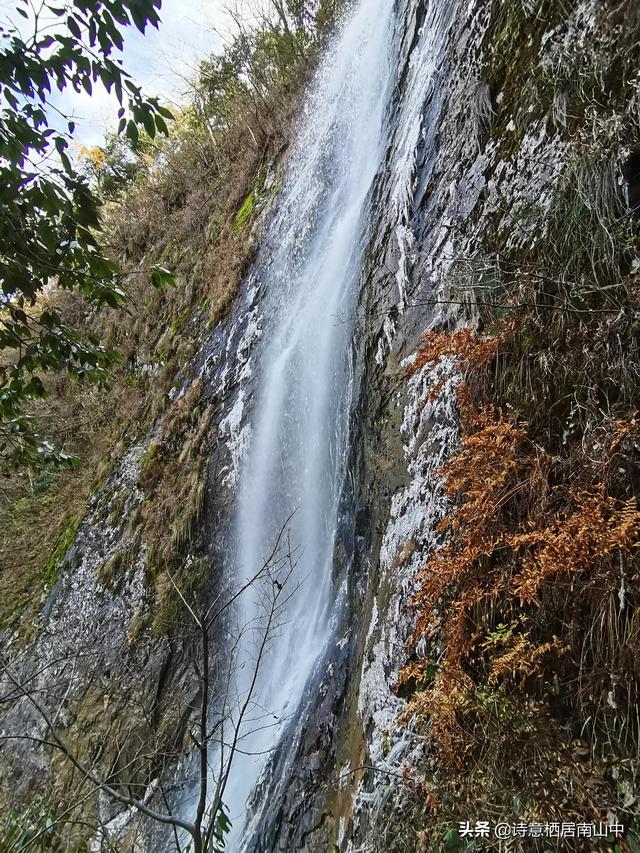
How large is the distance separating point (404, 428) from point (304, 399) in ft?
6.24

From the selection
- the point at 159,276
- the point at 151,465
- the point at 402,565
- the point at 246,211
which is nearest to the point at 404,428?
the point at 402,565

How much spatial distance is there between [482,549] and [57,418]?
9.44m

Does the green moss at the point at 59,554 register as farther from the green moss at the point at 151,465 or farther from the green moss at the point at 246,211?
the green moss at the point at 246,211

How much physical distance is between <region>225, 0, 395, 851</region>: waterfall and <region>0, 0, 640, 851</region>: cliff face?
0.87ft

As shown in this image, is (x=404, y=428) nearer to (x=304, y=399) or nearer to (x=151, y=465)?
(x=304, y=399)

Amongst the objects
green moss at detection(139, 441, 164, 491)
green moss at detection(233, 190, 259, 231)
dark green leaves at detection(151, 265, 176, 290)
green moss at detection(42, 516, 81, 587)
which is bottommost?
green moss at detection(42, 516, 81, 587)

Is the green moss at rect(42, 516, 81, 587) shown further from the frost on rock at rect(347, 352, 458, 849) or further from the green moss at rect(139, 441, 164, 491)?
the frost on rock at rect(347, 352, 458, 849)

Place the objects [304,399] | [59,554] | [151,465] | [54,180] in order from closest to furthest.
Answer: [54,180]
[304,399]
[151,465]
[59,554]

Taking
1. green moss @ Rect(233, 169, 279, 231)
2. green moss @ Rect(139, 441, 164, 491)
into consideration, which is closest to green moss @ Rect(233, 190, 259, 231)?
green moss @ Rect(233, 169, 279, 231)

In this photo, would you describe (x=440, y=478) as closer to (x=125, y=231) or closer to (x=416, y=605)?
(x=416, y=605)

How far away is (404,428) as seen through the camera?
324 centimetres

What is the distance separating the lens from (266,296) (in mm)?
6555

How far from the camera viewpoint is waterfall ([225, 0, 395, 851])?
3889 mm

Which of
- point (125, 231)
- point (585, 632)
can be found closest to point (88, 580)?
point (585, 632)
